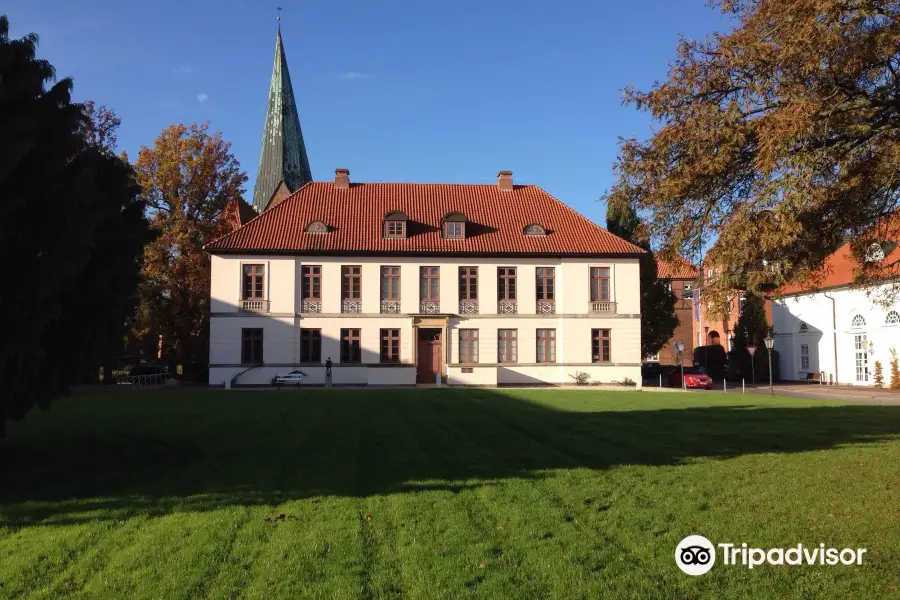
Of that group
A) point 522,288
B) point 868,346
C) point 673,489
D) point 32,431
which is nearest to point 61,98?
→ point 32,431

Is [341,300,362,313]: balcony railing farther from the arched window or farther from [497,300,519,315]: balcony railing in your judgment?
[497,300,519,315]: balcony railing

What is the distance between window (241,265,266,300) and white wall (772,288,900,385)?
88.6 ft

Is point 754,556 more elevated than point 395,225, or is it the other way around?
point 395,225

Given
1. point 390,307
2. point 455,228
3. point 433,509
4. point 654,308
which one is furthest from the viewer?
point 654,308

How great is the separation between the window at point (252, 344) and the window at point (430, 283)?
8.70 metres

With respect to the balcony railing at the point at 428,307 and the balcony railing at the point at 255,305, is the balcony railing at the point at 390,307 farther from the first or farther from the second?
the balcony railing at the point at 255,305

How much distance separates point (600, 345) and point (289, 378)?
16.4 meters

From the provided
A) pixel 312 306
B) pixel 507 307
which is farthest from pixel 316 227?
pixel 507 307

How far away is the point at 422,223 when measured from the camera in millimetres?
39125

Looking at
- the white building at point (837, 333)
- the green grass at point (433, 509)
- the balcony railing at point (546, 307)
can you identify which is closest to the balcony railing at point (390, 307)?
the balcony railing at point (546, 307)

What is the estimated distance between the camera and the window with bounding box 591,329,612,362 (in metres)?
37.9

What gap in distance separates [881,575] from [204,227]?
133ft

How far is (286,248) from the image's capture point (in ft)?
120

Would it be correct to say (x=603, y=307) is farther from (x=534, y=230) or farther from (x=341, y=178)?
(x=341, y=178)
